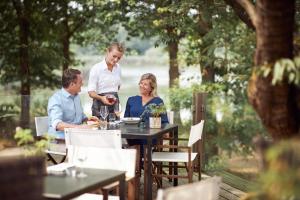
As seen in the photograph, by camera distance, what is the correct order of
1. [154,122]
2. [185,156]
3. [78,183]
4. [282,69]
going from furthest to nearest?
[185,156], [154,122], [78,183], [282,69]

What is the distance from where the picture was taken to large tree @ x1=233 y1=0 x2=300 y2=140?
10.7 feet

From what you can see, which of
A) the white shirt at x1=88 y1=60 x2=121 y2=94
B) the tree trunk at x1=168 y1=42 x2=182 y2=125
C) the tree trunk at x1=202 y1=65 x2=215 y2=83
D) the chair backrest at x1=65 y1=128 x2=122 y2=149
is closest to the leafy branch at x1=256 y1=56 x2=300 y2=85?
the chair backrest at x1=65 y1=128 x2=122 y2=149

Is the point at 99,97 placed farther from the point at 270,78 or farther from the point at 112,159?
the point at 270,78

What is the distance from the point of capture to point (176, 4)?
9297 mm

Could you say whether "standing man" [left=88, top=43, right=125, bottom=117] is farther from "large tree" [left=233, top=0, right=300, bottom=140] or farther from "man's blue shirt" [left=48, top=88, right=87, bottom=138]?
"large tree" [left=233, top=0, right=300, bottom=140]

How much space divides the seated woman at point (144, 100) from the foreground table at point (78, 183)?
249cm

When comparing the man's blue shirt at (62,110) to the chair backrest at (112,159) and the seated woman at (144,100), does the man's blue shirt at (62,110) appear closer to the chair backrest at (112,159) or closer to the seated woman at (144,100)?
the seated woman at (144,100)

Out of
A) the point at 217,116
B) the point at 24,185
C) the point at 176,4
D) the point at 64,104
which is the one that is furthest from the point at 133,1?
the point at 24,185

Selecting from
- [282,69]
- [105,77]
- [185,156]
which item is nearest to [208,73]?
[105,77]

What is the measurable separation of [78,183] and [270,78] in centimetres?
131

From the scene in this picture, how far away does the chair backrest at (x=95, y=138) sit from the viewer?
4750 millimetres

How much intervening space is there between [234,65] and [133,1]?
2272mm

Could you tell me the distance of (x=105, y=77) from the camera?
6676mm

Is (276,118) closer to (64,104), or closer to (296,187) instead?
(296,187)
